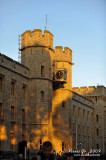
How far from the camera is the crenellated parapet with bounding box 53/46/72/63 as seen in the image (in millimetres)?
49062

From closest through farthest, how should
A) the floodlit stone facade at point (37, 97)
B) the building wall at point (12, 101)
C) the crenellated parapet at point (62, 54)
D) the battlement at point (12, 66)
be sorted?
the building wall at point (12, 101), the battlement at point (12, 66), the floodlit stone facade at point (37, 97), the crenellated parapet at point (62, 54)

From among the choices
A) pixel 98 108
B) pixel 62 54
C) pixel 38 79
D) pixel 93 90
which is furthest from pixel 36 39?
pixel 98 108

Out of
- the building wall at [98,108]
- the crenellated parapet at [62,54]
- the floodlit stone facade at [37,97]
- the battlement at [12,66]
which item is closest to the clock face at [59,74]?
the floodlit stone facade at [37,97]

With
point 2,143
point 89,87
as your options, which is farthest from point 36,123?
point 89,87

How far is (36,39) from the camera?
40.4 meters

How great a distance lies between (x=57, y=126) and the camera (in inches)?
1831

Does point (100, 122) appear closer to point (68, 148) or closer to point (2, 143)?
point (68, 148)

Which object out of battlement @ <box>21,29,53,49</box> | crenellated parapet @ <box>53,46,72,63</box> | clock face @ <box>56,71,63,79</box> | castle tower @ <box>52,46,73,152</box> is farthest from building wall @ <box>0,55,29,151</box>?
crenellated parapet @ <box>53,46,72,63</box>

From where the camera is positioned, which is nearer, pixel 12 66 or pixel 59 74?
pixel 12 66

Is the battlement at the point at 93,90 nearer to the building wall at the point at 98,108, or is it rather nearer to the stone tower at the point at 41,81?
the building wall at the point at 98,108

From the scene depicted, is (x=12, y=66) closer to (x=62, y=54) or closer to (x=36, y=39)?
(x=36, y=39)

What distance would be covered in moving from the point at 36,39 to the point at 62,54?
32.0 feet

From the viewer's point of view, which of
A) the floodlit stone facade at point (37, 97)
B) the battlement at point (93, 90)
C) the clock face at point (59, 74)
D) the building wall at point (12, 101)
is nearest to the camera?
the building wall at point (12, 101)

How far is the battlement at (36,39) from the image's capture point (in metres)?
40.4
